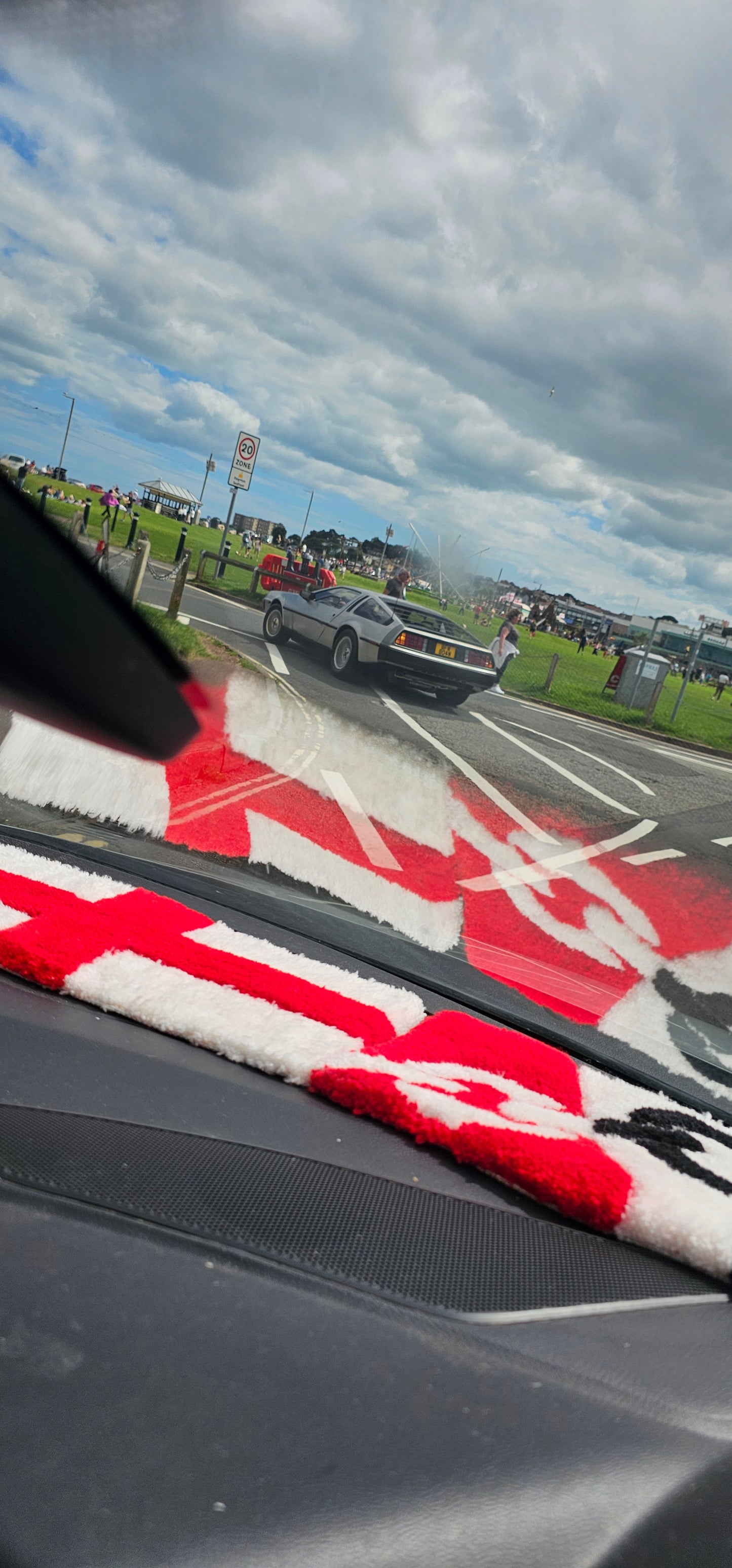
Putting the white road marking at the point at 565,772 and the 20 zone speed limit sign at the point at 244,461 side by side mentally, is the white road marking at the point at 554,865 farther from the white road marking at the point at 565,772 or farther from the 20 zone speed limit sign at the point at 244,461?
the 20 zone speed limit sign at the point at 244,461

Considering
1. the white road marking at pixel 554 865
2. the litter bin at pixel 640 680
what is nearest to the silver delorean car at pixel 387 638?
the litter bin at pixel 640 680

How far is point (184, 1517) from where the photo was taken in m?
0.90

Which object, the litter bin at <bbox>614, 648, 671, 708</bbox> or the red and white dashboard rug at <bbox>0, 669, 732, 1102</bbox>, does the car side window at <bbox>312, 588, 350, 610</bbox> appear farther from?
the litter bin at <bbox>614, 648, 671, 708</bbox>

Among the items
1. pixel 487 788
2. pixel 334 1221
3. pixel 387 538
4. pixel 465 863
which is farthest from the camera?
pixel 465 863

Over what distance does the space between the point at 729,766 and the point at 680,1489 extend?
6.65 feet

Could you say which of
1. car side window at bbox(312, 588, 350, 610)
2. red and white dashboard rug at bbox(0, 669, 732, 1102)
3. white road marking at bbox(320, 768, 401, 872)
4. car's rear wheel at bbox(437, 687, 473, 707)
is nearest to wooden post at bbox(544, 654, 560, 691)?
car's rear wheel at bbox(437, 687, 473, 707)

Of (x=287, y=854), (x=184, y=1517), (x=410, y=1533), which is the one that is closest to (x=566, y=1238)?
(x=410, y=1533)

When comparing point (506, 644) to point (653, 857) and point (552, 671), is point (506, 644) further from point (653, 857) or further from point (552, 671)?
point (653, 857)

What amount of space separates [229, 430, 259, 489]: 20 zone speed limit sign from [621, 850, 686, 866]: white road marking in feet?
5.30

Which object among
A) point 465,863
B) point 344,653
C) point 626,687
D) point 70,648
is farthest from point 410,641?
point 70,648

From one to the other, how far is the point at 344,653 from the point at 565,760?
2.37 ft

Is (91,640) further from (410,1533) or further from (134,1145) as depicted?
(410,1533)

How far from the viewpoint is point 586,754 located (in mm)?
2875

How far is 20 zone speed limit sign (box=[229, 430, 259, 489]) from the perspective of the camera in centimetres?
213
